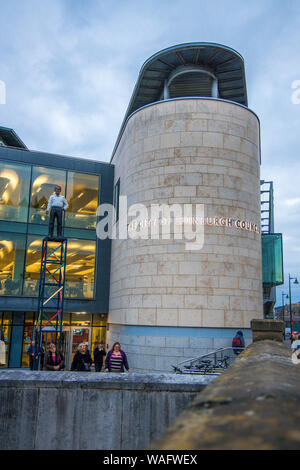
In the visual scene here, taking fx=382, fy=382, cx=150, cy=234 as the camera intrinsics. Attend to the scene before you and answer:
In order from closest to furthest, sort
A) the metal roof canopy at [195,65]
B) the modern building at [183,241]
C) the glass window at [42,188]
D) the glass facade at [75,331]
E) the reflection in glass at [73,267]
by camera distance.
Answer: the modern building at [183,241] → the metal roof canopy at [195,65] → the reflection in glass at [73,267] → the glass facade at [75,331] → the glass window at [42,188]

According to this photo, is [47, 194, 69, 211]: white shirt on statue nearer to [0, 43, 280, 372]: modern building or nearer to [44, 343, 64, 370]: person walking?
Result: [0, 43, 280, 372]: modern building

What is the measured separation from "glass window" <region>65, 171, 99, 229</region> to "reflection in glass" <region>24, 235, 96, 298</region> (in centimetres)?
118

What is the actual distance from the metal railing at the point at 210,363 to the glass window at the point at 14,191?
1277 cm

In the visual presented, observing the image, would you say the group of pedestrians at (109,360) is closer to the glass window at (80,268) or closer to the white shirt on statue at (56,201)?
the white shirt on statue at (56,201)

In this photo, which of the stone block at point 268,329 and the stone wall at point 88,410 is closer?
the stone wall at point 88,410

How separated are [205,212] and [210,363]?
6.35 meters

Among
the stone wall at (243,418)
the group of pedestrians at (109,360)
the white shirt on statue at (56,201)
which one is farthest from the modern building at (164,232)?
the stone wall at (243,418)

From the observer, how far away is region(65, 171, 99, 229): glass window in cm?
2345

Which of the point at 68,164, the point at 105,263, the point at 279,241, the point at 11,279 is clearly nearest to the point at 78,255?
the point at 105,263

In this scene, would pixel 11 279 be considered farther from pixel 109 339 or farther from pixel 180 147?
pixel 180 147

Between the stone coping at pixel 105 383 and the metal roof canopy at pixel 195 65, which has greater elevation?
the metal roof canopy at pixel 195 65

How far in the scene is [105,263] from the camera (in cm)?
2358

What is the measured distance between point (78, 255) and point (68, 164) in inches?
228

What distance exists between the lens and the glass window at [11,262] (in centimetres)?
2143
